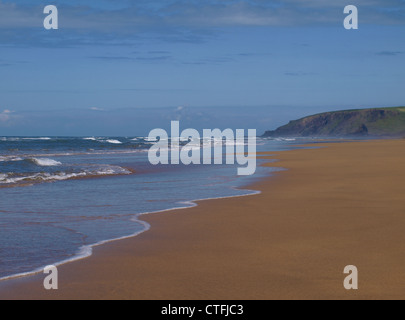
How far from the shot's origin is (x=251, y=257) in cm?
541

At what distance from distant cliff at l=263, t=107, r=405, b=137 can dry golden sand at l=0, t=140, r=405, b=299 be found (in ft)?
391

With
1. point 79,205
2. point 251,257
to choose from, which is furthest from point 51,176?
point 251,257

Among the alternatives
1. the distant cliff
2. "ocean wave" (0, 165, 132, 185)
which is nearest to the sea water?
"ocean wave" (0, 165, 132, 185)

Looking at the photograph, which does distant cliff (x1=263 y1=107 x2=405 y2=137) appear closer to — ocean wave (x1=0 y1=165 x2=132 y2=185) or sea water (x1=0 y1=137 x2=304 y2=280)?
ocean wave (x1=0 y1=165 x2=132 y2=185)

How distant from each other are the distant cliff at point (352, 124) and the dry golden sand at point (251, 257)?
4694 inches

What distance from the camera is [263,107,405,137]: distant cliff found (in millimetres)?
132375

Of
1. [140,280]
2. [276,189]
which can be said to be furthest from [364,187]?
[140,280]

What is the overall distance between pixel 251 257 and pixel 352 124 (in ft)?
480

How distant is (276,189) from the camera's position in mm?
11664

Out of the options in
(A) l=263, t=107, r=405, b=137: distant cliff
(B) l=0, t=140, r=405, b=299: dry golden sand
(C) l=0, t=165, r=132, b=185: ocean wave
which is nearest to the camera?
(B) l=0, t=140, r=405, b=299: dry golden sand

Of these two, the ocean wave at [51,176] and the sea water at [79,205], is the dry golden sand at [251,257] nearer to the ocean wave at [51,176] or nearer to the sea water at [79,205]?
the sea water at [79,205]

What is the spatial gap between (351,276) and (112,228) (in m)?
3.82
